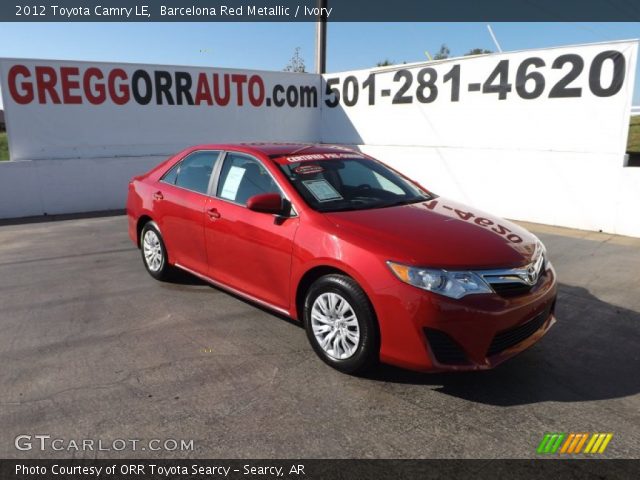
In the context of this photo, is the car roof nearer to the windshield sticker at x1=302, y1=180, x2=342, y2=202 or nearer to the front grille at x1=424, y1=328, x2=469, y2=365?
the windshield sticker at x1=302, y1=180, x2=342, y2=202

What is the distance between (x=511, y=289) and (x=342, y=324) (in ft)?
3.56

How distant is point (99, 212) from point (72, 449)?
837 centimetres

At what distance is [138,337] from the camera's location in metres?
4.10

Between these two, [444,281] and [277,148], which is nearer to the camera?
[444,281]

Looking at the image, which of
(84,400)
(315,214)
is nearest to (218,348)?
(84,400)

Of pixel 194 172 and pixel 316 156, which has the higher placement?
pixel 316 156

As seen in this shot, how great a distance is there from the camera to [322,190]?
13.1 ft

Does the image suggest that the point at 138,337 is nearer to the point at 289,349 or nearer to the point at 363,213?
the point at 289,349

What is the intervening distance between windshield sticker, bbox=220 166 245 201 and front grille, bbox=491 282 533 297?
227 cm

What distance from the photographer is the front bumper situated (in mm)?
2957

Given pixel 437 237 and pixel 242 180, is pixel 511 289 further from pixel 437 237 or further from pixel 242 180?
pixel 242 180

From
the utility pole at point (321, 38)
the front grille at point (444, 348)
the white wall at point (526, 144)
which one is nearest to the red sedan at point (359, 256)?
the front grille at point (444, 348)

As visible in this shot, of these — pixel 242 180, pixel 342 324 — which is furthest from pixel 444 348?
pixel 242 180

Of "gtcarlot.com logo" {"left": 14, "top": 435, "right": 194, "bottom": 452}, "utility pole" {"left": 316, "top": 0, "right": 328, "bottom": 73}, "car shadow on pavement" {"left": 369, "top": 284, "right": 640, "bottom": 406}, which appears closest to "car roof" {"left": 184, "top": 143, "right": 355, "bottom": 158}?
"car shadow on pavement" {"left": 369, "top": 284, "right": 640, "bottom": 406}
